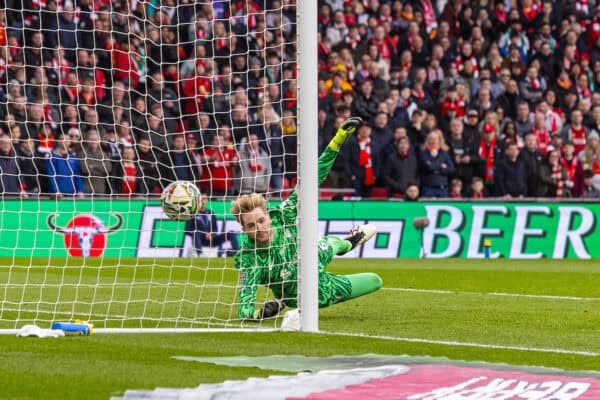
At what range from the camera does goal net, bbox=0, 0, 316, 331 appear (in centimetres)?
1595

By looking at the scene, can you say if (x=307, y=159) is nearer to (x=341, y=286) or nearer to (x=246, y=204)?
(x=246, y=204)

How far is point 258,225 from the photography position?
461 inches

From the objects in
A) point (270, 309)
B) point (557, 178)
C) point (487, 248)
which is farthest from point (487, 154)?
point (270, 309)

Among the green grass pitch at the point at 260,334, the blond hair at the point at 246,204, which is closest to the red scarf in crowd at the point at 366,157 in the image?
the green grass pitch at the point at 260,334

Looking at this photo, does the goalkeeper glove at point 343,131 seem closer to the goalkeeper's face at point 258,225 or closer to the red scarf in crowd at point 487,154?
the goalkeeper's face at point 258,225

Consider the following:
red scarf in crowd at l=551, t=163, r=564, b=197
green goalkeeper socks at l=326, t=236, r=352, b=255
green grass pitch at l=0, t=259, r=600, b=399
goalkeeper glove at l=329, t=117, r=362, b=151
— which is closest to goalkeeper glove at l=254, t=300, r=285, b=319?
green grass pitch at l=0, t=259, r=600, b=399

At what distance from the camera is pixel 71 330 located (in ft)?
34.2

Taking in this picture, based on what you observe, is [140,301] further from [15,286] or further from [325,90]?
[325,90]

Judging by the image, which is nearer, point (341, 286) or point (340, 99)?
point (341, 286)

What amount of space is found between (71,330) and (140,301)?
3.22m

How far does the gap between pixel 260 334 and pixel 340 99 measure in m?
15.6

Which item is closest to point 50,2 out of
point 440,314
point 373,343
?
point 440,314

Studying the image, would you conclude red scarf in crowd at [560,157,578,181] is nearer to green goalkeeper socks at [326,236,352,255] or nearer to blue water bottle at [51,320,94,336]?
green goalkeeper socks at [326,236,352,255]

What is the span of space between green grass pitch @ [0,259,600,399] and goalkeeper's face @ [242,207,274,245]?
81cm
